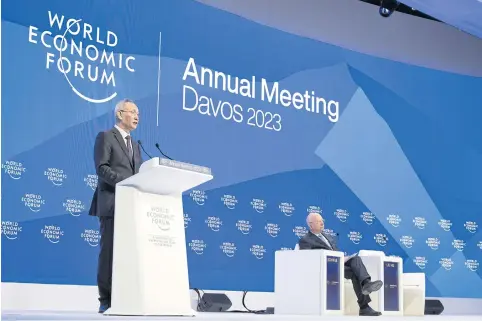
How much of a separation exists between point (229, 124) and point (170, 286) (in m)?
4.29

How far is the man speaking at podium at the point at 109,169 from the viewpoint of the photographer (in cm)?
403

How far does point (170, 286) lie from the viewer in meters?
3.28

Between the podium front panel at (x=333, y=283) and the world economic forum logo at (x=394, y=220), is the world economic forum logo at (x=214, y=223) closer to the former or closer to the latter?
the podium front panel at (x=333, y=283)

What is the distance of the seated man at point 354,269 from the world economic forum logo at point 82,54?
219cm

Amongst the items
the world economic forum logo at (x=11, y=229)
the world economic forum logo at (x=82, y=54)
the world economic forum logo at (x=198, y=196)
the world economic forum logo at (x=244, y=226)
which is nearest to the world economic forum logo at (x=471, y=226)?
the world economic forum logo at (x=244, y=226)

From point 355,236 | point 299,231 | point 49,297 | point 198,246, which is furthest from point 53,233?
point 355,236

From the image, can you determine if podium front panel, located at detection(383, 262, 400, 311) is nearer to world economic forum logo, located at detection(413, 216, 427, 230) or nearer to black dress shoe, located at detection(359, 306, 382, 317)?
black dress shoe, located at detection(359, 306, 382, 317)

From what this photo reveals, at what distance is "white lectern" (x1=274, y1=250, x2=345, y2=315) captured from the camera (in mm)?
5613

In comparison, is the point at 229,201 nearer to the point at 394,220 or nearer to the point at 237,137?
the point at 237,137

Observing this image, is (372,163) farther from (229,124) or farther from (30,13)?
(30,13)

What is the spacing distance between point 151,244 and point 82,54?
139 inches

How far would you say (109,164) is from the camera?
4.09m

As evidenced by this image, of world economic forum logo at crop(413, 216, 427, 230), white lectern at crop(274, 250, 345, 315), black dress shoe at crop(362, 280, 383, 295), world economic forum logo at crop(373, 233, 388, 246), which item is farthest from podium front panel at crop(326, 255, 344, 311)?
world economic forum logo at crop(413, 216, 427, 230)

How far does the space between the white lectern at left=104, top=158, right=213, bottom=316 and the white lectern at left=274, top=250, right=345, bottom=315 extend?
2418 mm
